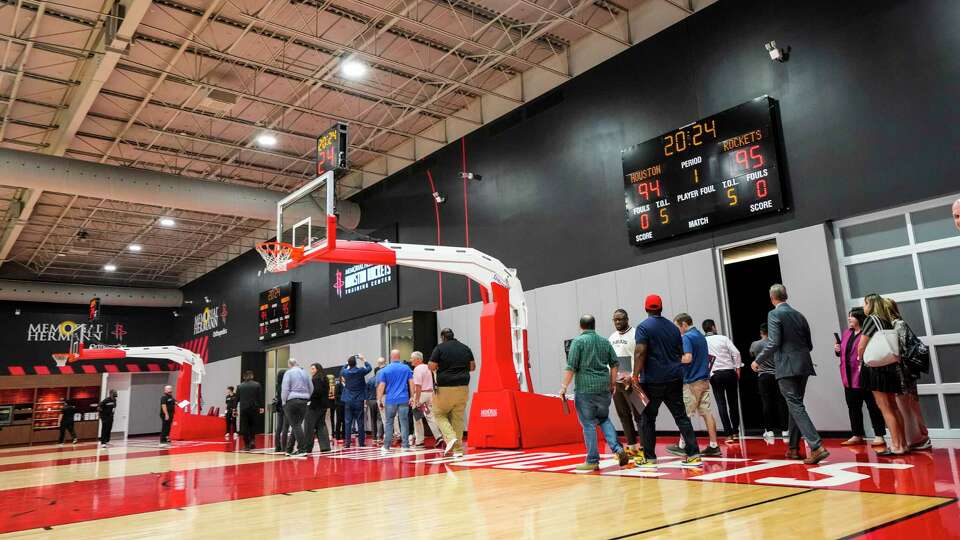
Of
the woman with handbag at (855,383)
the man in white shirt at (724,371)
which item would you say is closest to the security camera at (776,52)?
the man in white shirt at (724,371)

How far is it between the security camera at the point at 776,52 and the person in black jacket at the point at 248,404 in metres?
10.5

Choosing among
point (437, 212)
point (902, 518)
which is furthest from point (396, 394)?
point (902, 518)

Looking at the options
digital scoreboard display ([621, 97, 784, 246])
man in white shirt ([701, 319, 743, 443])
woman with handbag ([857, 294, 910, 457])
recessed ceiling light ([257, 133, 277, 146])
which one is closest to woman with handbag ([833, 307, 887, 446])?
woman with handbag ([857, 294, 910, 457])

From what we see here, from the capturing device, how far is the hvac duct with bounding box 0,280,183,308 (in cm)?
2583

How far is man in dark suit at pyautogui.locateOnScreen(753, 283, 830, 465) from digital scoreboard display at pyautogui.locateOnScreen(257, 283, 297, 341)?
17.9 meters

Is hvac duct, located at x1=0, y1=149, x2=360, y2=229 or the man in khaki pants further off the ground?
hvac duct, located at x1=0, y1=149, x2=360, y2=229

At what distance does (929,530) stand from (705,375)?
12.9 ft

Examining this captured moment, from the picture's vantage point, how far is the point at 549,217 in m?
13.3

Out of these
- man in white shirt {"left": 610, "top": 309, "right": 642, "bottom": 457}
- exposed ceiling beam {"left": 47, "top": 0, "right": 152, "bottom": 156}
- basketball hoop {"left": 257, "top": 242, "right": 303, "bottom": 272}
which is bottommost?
man in white shirt {"left": 610, "top": 309, "right": 642, "bottom": 457}

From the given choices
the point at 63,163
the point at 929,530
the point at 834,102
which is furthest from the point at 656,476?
the point at 63,163

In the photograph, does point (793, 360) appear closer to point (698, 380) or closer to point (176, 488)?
point (698, 380)

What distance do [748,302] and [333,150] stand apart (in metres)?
7.30

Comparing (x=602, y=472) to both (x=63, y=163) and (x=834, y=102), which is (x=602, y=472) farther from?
(x=63, y=163)

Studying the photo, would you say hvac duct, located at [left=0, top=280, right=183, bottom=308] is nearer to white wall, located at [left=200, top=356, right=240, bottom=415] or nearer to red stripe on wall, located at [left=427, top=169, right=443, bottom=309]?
white wall, located at [left=200, top=356, right=240, bottom=415]
